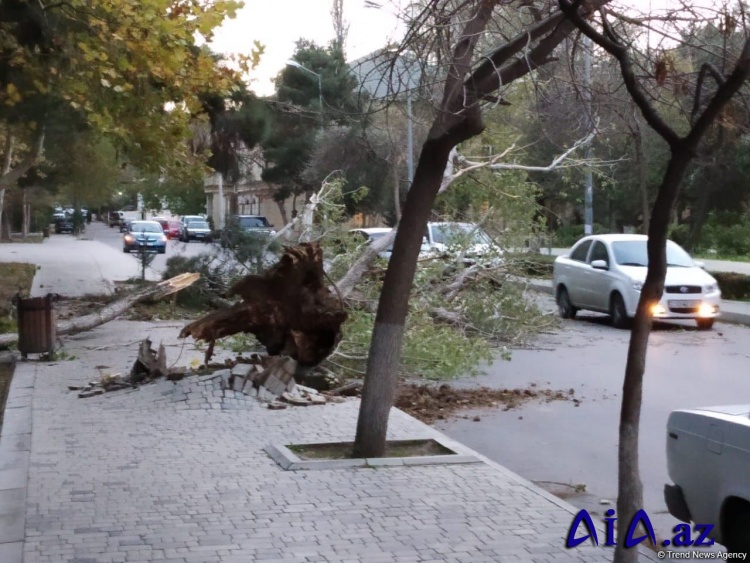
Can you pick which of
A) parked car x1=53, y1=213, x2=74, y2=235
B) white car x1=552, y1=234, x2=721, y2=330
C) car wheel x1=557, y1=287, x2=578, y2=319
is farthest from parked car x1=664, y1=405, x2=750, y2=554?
parked car x1=53, y1=213, x2=74, y2=235

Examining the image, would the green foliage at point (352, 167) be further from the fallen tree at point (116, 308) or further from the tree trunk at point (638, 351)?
the tree trunk at point (638, 351)

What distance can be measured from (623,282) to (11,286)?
16116mm

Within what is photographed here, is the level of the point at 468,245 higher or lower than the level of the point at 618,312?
higher

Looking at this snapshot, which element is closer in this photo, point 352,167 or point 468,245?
point 468,245

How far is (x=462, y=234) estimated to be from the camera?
51.8ft

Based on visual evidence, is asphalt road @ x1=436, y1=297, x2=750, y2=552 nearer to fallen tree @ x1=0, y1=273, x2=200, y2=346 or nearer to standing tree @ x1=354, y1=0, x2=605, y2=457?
standing tree @ x1=354, y1=0, x2=605, y2=457

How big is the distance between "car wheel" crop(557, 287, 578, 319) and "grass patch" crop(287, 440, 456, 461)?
1225 centimetres

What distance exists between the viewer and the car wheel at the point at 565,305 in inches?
814

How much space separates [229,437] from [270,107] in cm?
1688

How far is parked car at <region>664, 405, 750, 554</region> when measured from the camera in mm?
4887

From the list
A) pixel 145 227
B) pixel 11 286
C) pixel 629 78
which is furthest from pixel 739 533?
pixel 145 227

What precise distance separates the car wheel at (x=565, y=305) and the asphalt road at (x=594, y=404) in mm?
2136

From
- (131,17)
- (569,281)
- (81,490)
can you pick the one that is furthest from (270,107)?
(81,490)

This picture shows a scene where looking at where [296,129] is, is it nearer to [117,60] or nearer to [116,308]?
[116,308]
